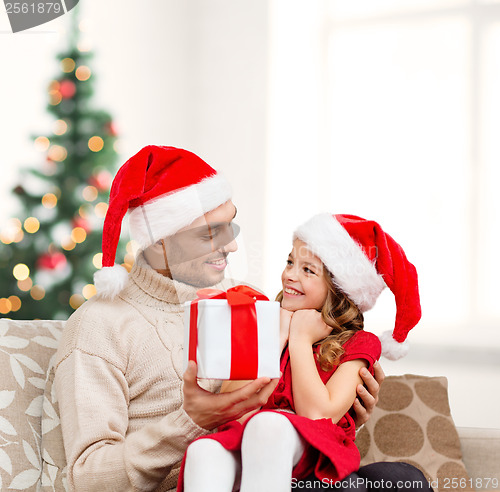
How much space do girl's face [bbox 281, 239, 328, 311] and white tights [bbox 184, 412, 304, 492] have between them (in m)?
0.45

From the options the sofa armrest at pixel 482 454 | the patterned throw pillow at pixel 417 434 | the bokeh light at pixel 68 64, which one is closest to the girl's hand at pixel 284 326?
the patterned throw pillow at pixel 417 434

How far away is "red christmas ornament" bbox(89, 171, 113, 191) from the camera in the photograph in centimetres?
302

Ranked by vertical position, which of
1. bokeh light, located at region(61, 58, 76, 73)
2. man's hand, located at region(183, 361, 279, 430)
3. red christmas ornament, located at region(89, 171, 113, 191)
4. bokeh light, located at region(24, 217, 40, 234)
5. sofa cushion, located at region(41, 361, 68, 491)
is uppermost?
bokeh light, located at region(61, 58, 76, 73)

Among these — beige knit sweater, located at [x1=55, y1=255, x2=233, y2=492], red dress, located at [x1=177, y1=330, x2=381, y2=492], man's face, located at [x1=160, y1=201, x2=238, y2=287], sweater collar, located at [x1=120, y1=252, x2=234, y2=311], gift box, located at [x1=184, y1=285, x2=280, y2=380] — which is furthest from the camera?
sweater collar, located at [x1=120, y1=252, x2=234, y2=311]

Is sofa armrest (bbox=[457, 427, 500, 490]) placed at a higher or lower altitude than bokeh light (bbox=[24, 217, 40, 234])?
lower

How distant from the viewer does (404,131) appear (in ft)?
10.4

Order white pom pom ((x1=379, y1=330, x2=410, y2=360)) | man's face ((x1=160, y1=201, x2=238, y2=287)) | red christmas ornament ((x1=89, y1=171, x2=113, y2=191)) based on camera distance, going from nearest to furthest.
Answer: man's face ((x1=160, y1=201, x2=238, y2=287))
white pom pom ((x1=379, y1=330, x2=410, y2=360))
red christmas ornament ((x1=89, y1=171, x2=113, y2=191))

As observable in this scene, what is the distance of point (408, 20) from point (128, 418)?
8.63 ft

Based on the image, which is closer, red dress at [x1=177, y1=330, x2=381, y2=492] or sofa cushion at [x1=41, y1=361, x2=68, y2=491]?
red dress at [x1=177, y1=330, x2=381, y2=492]

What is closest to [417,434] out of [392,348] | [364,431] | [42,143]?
[364,431]

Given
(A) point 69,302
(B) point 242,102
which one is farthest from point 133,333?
(B) point 242,102

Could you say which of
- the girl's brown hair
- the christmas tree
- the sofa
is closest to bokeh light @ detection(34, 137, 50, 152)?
the christmas tree

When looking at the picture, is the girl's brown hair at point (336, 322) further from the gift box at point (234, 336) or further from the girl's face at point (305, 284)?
the gift box at point (234, 336)

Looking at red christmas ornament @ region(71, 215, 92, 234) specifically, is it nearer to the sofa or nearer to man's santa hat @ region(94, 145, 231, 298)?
the sofa
